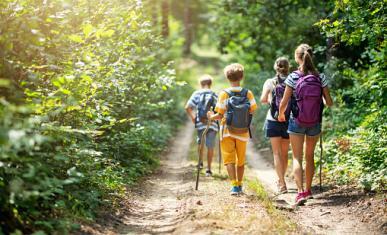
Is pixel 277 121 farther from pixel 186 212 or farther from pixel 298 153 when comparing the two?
pixel 186 212

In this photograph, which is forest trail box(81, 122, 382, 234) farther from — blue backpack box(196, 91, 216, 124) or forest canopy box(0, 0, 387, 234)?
blue backpack box(196, 91, 216, 124)

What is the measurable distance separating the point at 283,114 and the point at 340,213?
1836 millimetres

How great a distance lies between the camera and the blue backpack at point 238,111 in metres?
8.94

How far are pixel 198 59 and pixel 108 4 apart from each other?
38800mm

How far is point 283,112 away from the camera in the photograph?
8914 mm

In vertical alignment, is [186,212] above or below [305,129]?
below

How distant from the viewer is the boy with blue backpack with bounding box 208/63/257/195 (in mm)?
8945

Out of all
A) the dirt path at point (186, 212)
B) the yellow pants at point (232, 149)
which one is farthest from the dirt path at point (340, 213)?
the yellow pants at point (232, 149)

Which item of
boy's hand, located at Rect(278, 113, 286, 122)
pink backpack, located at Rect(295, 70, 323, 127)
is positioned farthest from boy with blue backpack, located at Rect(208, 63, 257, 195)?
pink backpack, located at Rect(295, 70, 323, 127)

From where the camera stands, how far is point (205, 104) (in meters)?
11.7

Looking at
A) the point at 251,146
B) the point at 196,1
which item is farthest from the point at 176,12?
the point at 251,146

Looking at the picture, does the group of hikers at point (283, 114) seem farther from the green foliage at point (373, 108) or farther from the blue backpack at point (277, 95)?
the green foliage at point (373, 108)

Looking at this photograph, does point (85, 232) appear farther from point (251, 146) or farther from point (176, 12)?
point (176, 12)

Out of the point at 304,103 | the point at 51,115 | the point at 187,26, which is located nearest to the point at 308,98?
the point at 304,103
